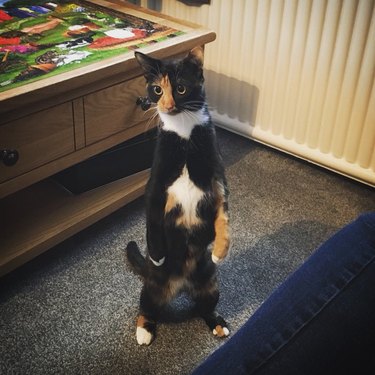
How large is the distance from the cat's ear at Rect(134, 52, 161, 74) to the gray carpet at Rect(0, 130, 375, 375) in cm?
57

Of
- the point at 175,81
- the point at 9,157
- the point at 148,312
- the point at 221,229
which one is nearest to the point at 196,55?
the point at 175,81

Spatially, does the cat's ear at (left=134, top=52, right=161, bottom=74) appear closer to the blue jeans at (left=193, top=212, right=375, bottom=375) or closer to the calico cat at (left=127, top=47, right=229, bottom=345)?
the calico cat at (left=127, top=47, right=229, bottom=345)

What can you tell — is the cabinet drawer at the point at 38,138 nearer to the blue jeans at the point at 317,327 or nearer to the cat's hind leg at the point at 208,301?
the cat's hind leg at the point at 208,301

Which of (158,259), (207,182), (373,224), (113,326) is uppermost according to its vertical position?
(373,224)

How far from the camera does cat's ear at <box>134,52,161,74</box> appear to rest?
1000mm

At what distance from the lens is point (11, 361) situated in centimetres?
111

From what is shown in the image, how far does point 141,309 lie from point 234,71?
950 millimetres

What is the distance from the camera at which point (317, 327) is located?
2.06 ft

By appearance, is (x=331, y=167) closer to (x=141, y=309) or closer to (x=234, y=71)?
(x=234, y=71)

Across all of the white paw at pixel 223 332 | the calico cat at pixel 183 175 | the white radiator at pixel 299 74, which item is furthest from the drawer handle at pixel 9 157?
the white radiator at pixel 299 74

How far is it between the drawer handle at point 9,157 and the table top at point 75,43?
0.10 m

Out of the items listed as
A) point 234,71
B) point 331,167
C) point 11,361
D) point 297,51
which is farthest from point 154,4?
point 11,361

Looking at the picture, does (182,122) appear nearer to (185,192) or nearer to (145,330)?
(185,192)

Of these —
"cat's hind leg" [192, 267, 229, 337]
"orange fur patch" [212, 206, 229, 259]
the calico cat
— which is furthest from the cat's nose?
"cat's hind leg" [192, 267, 229, 337]
